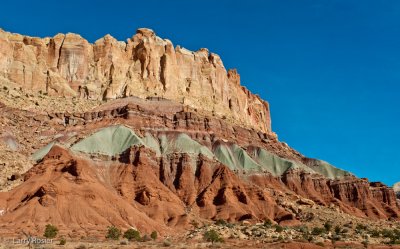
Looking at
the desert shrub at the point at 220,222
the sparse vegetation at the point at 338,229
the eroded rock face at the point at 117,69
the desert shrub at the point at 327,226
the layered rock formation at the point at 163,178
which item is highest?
the eroded rock face at the point at 117,69

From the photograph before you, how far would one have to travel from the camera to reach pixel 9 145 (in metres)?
87.1

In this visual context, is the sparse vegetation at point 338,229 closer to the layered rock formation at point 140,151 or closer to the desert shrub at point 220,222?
the layered rock formation at point 140,151

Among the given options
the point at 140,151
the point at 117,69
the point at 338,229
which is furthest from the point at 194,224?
the point at 117,69

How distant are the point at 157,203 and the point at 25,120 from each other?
33551 millimetres

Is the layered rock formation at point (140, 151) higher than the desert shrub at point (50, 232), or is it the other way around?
the layered rock formation at point (140, 151)

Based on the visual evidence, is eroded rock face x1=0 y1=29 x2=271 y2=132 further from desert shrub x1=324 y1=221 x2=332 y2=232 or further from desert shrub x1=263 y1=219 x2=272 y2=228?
desert shrub x1=324 y1=221 x2=332 y2=232

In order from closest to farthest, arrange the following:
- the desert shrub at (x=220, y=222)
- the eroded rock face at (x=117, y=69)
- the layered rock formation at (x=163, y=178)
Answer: the layered rock formation at (x=163, y=178), the desert shrub at (x=220, y=222), the eroded rock face at (x=117, y=69)

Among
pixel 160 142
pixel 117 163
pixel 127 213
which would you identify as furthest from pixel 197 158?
pixel 127 213

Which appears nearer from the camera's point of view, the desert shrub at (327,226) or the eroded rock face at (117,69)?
the desert shrub at (327,226)

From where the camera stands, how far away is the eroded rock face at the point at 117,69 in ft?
385

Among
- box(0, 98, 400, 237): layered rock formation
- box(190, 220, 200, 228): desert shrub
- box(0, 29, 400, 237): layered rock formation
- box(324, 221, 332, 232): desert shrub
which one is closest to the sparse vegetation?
box(324, 221, 332, 232): desert shrub

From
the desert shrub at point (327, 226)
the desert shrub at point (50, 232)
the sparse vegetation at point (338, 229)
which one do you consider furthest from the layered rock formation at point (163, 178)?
the sparse vegetation at point (338, 229)

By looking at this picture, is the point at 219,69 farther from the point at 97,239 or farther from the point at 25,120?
the point at 97,239

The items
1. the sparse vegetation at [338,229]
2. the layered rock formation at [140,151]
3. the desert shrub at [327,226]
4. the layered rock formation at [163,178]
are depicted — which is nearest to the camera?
the layered rock formation at [163,178]
